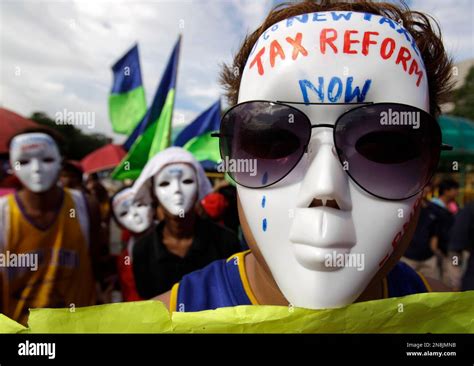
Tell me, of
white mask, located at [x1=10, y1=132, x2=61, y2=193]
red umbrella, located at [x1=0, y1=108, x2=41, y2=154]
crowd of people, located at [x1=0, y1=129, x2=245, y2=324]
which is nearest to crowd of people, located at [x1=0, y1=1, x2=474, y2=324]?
crowd of people, located at [x1=0, y1=129, x2=245, y2=324]

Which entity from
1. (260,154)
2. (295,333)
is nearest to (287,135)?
(260,154)

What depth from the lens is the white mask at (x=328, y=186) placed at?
0.82 metres

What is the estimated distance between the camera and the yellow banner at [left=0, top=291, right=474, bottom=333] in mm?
820

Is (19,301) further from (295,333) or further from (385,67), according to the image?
(385,67)

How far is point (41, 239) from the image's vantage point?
198cm

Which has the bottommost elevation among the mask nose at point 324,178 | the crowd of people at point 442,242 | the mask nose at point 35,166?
the crowd of people at point 442,242

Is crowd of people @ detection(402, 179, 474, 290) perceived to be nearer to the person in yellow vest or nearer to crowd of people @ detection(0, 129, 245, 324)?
crowd of people @ detection(0, 129, 245, 324)

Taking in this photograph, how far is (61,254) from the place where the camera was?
201 cm

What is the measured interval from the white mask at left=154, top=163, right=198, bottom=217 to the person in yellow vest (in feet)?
1.71

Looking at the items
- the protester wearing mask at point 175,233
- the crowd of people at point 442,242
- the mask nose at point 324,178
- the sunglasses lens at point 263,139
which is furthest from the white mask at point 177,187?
the crowd of people at point 442,242

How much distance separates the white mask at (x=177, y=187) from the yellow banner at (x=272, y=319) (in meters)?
1.22

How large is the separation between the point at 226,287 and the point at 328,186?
440mm

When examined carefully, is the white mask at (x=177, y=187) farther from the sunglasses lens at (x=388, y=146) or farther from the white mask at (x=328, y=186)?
the sunglasses lens at (x=388, y=146)
